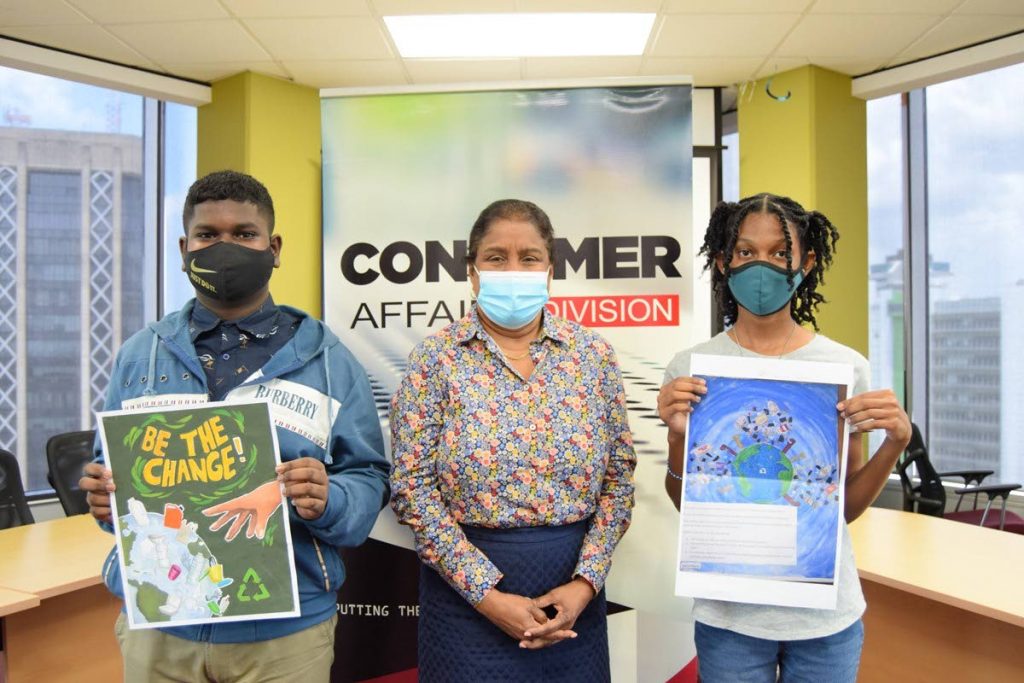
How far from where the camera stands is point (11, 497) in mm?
3377

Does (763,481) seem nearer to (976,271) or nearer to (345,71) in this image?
(345,71)

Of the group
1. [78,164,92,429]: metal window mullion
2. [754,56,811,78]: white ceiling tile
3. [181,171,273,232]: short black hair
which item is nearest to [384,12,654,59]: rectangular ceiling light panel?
[754,56,811,78]: white ceiling tile

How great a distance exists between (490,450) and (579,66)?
3.99 m

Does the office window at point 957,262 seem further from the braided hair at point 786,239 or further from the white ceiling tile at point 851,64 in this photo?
the braided hair at point 786,239

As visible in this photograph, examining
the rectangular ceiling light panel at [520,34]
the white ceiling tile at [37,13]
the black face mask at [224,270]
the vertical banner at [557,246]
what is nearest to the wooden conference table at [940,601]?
the vertical banner at [557,246]

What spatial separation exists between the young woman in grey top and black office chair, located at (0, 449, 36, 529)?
3.23m

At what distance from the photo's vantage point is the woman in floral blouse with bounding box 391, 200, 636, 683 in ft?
5.37

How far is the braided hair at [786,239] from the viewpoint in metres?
1.60

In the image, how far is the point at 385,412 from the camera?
268cm

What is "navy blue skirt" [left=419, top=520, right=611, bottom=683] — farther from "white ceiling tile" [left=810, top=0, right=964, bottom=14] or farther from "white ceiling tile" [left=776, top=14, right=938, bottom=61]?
"white ceiling tile" [left=776, top=14, right=938, bottom=61]

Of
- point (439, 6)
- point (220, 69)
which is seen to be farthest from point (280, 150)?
point (439, 6)

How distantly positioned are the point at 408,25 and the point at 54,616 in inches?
138

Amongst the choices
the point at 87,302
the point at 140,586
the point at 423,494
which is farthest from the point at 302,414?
the point at 87,302

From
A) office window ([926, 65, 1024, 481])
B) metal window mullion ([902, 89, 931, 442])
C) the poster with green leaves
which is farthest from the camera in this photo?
metal window mullion ([902, 89, 931, 442])
